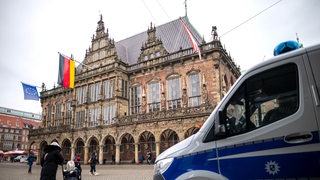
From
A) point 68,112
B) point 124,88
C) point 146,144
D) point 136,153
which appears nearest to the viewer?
point 136,153

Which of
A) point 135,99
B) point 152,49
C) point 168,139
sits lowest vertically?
point 168,139

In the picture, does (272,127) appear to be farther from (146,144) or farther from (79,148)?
(79,148)

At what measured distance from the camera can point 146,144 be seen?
2569 centimetres

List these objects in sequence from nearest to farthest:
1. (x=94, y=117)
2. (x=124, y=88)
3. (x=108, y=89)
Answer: (x=124, y=88)
(x=108, y=89)
(x=94, y=117)

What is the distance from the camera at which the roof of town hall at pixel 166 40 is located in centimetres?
2885

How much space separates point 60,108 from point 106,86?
1225 cm

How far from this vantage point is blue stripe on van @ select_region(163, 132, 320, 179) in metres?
2.39

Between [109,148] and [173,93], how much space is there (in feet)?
33.6

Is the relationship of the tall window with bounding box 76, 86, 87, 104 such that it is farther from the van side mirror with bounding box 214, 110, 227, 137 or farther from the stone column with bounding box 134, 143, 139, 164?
the van side mirror with bounding box 214, 110, 227, 137

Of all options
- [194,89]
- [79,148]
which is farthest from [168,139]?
[79,148]

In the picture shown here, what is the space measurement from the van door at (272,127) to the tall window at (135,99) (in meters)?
25.3

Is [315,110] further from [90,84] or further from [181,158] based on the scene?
[90,84]

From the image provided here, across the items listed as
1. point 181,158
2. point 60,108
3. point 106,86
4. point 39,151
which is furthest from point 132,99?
point 181,158

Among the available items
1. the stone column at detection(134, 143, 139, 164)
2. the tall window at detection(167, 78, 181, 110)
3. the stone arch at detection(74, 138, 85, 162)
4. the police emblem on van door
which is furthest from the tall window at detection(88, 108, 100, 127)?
the police emblem on van door
